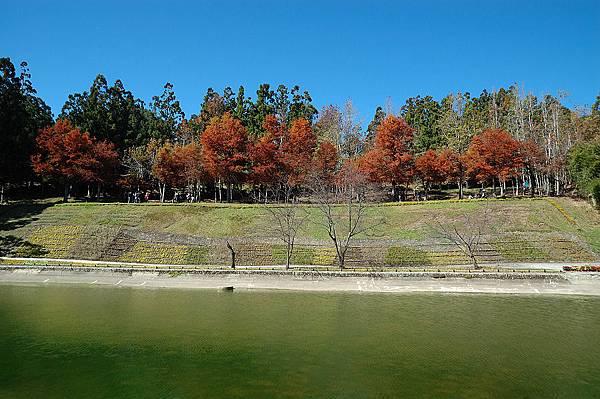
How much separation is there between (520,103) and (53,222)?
223 ft

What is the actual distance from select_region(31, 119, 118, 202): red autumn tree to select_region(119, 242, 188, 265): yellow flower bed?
23715 mm

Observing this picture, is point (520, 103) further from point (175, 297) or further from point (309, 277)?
point (175, 297)

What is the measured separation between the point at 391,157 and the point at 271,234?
2342 cm

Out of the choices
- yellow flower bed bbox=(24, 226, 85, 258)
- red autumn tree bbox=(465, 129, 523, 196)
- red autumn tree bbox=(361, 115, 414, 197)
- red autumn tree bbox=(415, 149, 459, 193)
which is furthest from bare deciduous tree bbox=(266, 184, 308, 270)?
red autumn tree bbox=(465, 129, 523, 196)

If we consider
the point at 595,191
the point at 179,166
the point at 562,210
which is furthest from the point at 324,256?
the point at 179,166

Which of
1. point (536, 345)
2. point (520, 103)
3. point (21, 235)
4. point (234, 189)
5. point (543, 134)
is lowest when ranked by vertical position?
point (536, 345)

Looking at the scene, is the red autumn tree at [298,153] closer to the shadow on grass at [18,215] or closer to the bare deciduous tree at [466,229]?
the bare deciduous tree at [466,229]

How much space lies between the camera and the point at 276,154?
64312 mm

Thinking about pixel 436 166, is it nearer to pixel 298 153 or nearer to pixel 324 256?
pixel 298 153

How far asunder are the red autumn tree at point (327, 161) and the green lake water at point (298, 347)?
33.8 metres

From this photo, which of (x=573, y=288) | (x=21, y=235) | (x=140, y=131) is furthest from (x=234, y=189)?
(x=573, y=288)

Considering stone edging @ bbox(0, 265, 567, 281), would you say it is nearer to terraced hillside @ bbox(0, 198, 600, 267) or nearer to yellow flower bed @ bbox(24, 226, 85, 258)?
terraced hillside @ bbox(0, 198, 600, 267)

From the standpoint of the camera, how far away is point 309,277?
115ft

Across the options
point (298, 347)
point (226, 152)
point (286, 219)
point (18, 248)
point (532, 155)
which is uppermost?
point (226, 152)
